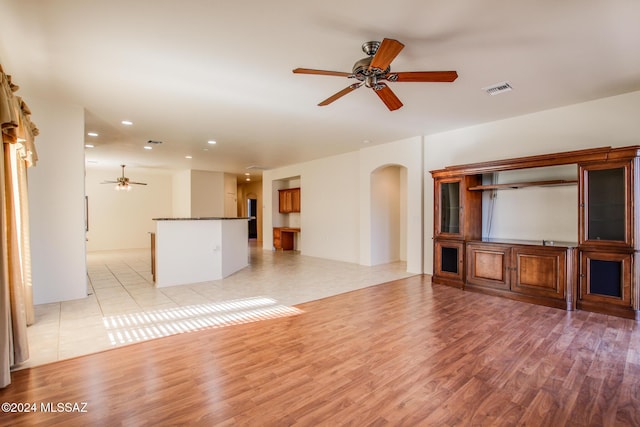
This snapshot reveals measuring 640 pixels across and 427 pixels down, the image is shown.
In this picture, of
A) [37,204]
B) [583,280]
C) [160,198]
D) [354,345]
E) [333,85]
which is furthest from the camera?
[160,198]

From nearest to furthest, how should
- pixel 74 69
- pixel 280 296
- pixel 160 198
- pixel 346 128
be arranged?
pixel 74 69 < pixel 280 296 < pixel 346 128 < pixel 160 198

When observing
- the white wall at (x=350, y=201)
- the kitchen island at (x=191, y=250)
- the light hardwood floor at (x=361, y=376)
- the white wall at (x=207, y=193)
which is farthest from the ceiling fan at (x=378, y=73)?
the white wall at (x=207, y=193)

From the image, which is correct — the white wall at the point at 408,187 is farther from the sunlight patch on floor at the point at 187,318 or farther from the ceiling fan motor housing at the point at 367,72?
the ceiling fan motor housing at the point at 367,72

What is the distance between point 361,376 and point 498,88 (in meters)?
3.76

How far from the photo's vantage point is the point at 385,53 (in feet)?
7.75

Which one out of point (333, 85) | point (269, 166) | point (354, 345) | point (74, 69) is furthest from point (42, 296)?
point (269, 166)

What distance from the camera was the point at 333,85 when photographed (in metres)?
3.68

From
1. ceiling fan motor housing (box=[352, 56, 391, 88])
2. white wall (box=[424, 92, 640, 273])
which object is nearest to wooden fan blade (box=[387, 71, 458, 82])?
ceiling fan motor housing (box=[352, 56, 391, 88])

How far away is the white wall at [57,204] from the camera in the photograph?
13.9 ft

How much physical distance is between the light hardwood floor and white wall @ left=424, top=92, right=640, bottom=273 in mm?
2486

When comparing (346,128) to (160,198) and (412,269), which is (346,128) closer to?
(412,269)

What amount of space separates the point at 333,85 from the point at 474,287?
→ 3846mm

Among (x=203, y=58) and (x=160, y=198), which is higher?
(x=203, y=58)

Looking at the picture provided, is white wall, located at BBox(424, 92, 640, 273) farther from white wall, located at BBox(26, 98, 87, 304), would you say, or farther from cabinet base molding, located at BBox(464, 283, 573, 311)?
white wall, located at BBox(26, 98, 87, 304)
